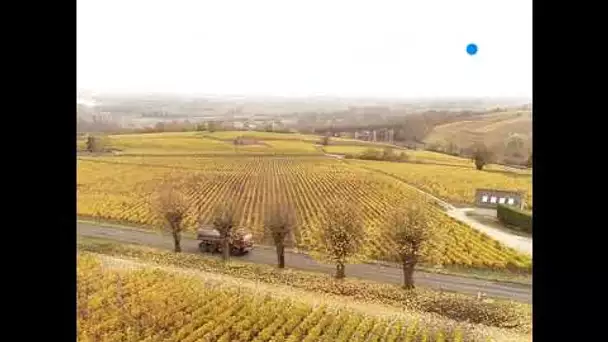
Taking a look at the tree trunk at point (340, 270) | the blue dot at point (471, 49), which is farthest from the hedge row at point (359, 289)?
the blue dot at point (471, 49)

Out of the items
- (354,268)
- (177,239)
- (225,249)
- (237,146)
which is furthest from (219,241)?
(354,268)

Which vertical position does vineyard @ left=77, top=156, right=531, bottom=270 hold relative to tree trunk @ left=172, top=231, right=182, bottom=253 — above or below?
above

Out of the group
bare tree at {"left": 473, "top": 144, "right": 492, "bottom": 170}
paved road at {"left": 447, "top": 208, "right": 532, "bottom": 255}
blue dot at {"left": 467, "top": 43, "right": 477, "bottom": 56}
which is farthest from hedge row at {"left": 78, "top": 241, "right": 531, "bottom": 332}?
blue dot at {"left": 467, "top": 43, "right": 477, "bottom": 56}

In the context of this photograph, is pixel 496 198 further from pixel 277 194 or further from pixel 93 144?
pixel 93 144

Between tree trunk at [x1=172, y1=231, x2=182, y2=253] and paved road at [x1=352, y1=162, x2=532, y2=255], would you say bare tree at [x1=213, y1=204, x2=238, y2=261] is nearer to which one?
tree trunk at [x1=172, y1=231, x2=182, y2=253]

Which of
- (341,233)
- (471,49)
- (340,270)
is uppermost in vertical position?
(471,49)

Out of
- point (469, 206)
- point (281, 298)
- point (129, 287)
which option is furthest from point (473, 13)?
point (129, 287)

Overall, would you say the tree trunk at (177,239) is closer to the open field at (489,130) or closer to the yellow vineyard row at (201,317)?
the yellow vineyard row at (201,317)

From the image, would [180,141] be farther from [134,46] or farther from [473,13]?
[473,13]
